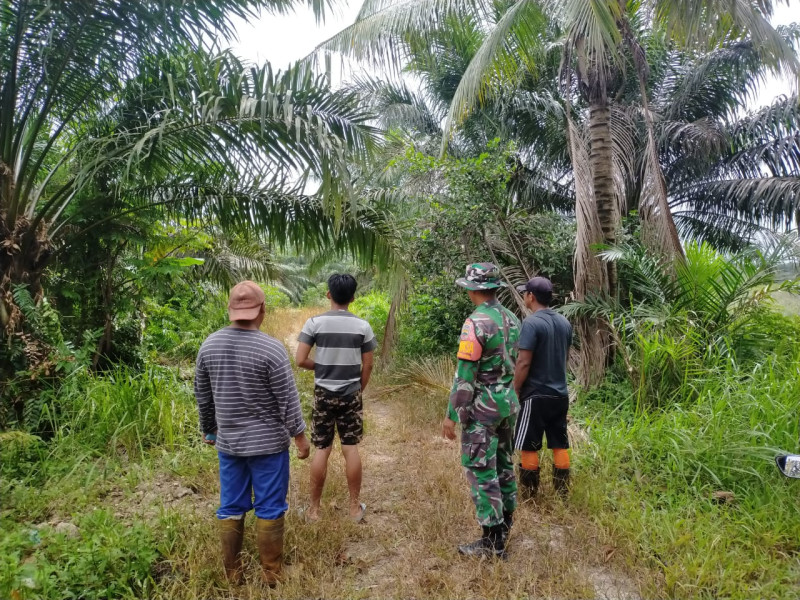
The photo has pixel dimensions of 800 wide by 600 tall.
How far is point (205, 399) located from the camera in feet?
8.59

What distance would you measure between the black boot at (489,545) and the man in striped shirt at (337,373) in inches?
33.1

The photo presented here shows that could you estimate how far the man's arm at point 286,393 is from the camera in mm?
2479

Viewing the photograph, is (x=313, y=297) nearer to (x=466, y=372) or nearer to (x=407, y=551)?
(x=407, y=551)

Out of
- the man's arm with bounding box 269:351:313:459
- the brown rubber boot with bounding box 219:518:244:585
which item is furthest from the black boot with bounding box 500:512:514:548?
the brown rubber boot with bounding box 219:518:244:585

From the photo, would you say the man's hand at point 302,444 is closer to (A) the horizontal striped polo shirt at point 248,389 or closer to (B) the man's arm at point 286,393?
(B) the man's arm at point 286,393

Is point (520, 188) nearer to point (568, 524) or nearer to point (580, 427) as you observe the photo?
point (580, 427)

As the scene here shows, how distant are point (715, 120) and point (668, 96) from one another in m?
1.14

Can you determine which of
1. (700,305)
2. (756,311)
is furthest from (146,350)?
(756,311)

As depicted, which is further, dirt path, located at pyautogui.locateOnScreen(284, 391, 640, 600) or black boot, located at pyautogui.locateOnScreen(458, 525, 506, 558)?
black boot, located at pyautogui.locateOnScreen(458, 525, 506, 558)

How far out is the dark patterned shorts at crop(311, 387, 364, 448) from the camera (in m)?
3.20

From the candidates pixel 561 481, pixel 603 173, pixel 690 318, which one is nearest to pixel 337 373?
pixel 561 481

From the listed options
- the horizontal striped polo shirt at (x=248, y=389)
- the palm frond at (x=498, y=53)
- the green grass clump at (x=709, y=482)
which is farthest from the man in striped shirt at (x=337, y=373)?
the palm frond at (x=498, y=53)

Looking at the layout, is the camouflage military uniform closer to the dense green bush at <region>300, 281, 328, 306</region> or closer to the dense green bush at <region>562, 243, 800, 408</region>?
the dense green bush at <region>562, 243, 800, 408</region>

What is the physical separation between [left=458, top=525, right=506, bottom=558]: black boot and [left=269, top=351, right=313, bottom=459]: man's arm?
1.21 meters
